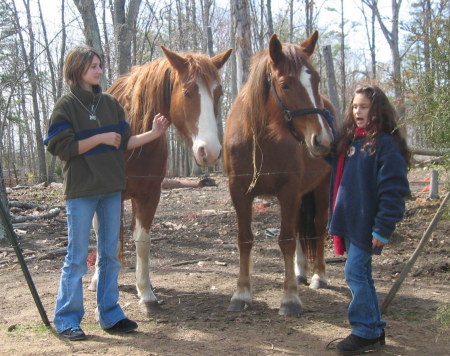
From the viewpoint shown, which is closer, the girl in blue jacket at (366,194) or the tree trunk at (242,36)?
the girl in blue jacket at (366,194)

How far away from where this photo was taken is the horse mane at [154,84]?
3498 millimetres

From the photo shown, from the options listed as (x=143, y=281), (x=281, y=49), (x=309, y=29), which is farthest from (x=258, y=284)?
(x=309, y=29)

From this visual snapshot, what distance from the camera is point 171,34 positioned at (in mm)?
30953

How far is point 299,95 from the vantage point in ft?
11.0

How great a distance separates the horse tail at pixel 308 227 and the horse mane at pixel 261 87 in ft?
5.23

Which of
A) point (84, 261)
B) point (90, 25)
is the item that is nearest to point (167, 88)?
point (84, 261)

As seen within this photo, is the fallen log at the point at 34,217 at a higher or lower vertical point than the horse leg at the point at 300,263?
higher

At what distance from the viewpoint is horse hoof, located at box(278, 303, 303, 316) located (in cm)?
382

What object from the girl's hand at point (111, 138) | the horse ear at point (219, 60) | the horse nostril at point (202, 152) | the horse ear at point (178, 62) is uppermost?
the horse ear at point (219, 60)

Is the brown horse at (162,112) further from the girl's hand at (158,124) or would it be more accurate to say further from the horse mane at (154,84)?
the girl's hand at (158,124)

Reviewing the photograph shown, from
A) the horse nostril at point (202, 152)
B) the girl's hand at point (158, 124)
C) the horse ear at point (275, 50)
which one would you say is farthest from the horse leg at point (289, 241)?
the girl's hand at point (158, 124)

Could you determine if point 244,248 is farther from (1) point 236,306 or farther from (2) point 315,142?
(2) point 315,142

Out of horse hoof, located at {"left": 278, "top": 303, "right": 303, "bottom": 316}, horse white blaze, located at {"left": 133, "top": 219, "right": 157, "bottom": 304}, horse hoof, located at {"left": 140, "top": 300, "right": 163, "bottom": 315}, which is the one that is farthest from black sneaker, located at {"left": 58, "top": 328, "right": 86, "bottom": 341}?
horse hoof, located at {"left": 278, "top": 303, "right": 303, "bottom": 316}

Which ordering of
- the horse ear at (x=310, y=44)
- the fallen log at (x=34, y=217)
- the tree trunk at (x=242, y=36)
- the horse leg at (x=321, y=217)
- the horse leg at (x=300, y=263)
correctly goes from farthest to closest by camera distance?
the fallen log at (x=34, y=217)
the tree trunk at (x=242, y=36)
the horse leg at (x=300, y=263)
the horse leg at (x=321, y=217)
the horse ear at (x=310, y=44)
